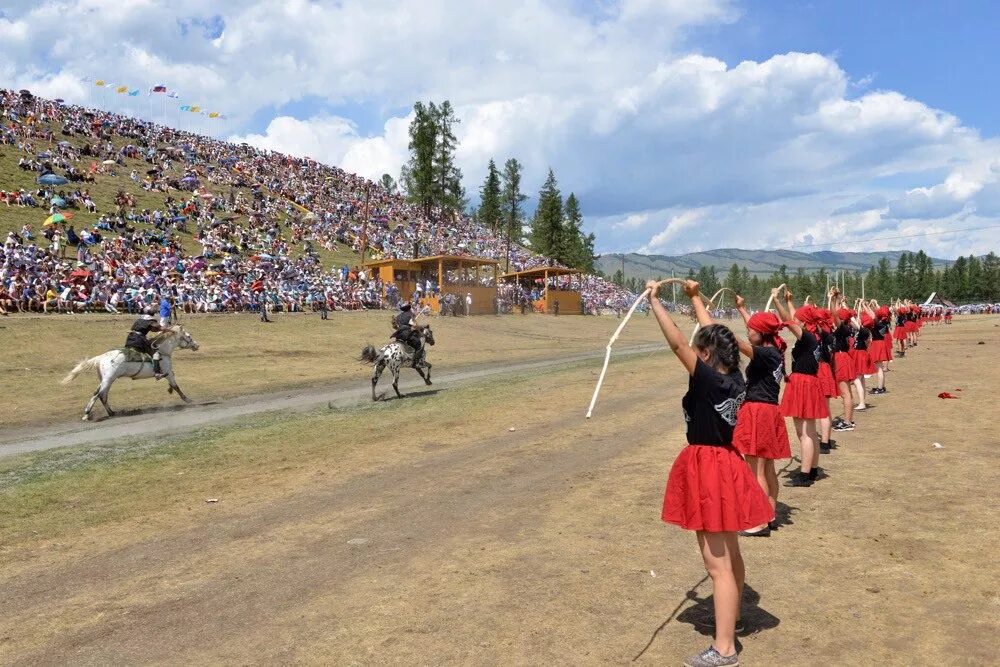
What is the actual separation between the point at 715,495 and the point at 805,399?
5216mm

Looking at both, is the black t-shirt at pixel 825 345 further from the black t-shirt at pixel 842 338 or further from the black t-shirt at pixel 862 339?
the black t-shirt at pixel 862 339

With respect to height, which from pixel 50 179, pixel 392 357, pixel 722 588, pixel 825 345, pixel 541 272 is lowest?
pixel 722 588

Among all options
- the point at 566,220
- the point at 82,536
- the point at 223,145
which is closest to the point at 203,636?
the point at 82,536

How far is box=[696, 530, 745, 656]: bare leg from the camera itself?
15.4 feet

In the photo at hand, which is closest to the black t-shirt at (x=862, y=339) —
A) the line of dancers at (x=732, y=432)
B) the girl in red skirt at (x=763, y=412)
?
the line of dancers at (x=732, y=432)

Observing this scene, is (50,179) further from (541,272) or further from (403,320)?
(403,320)

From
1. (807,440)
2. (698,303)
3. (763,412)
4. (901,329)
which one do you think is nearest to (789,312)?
(807,440)

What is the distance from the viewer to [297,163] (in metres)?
73.4

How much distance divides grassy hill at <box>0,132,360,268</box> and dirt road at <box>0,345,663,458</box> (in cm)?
2664

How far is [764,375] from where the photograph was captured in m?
7.81

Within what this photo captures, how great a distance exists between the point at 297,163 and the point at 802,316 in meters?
70.6

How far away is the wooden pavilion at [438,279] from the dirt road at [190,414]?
27.4 meters

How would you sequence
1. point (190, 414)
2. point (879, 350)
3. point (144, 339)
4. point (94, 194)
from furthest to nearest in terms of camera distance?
point (94, 194) < point (879, 350) < point (144, 339) < point (190, 414)

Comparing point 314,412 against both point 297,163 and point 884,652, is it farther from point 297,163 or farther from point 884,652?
point 297,163
